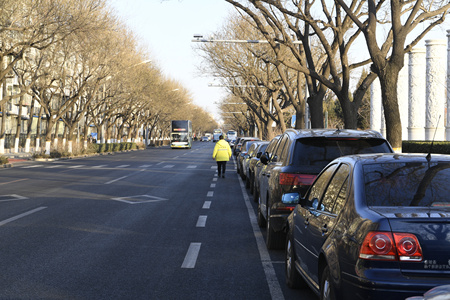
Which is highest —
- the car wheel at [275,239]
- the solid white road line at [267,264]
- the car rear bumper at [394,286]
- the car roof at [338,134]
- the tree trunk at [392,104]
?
the tree trunk at [392,104]

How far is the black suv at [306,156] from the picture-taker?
8078mm

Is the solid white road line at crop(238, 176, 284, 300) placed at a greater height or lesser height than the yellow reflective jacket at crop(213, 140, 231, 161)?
lesser

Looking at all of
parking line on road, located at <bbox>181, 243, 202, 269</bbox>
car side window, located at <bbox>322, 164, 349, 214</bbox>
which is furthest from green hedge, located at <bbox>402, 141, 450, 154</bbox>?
car side window, located at <bbox>322, 164, 349, 214</bbox>

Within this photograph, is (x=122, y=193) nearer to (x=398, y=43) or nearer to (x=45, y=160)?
(x=398, y=43)

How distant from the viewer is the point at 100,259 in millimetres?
7609

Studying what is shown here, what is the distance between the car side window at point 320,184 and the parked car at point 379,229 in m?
0.02

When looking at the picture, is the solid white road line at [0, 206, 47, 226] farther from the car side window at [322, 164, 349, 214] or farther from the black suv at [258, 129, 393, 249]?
the car side window at [322, 164, 349, 214]

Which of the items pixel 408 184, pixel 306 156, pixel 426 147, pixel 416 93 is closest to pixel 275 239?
pixel 306 156

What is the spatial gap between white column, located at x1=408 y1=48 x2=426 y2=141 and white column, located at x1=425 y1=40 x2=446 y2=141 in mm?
3488

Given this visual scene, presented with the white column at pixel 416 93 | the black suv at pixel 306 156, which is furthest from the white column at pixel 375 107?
the black suv at pixel 306 156

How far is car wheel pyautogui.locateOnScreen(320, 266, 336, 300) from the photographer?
4285 mm

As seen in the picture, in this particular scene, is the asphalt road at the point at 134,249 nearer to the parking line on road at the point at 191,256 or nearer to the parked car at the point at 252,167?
the parking line on road at the point at 191,256

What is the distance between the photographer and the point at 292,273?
6172 millimetres

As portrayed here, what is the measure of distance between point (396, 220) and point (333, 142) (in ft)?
14.6
